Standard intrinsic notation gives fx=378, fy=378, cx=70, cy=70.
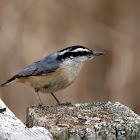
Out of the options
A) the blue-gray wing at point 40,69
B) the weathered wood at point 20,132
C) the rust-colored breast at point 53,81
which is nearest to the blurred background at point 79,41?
the blue-gray wing at point 40,69

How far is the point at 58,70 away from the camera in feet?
12.3

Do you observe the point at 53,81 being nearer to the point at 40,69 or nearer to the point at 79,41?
the point at 40,69

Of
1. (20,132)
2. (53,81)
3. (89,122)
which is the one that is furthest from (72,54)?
(20,132)

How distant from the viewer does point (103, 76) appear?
536cm

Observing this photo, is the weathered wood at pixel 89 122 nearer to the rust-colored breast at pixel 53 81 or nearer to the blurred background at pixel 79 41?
the rust-colored breast at pixel 53 81

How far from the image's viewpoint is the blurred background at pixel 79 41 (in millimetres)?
5023

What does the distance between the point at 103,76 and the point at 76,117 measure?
3042mm

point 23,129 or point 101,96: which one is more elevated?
point 23,129

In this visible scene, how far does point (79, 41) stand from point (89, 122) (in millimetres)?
3015

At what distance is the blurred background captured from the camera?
5023mm

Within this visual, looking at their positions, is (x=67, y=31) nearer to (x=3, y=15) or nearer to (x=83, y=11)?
(x=83, y=11)

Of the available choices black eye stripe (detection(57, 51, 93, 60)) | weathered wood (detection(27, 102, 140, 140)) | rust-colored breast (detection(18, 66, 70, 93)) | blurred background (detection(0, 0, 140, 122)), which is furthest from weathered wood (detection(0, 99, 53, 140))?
blurred background (detection(0, 0, 140, 122))

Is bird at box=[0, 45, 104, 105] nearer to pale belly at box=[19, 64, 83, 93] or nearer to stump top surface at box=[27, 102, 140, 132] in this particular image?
pale belly at box=[19, 64, 83, 93]

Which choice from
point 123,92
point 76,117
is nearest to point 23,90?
point 123,92
